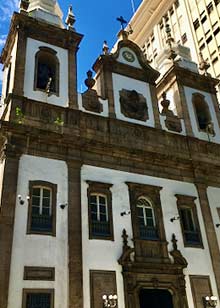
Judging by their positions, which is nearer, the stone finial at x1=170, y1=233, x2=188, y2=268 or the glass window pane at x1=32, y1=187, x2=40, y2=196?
the glass window pane at x1=32, y1=187, x2=40, y2=196

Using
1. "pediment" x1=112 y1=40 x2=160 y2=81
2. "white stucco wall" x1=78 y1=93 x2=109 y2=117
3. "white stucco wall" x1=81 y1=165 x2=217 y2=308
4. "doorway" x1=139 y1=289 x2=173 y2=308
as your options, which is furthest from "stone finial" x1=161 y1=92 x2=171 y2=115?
"doorway" x1=139 y1=289 x2=173 y2=308

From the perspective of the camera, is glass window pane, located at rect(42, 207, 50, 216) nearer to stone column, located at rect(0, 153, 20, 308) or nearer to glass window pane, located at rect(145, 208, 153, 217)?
stone column, located at rect(0, 153, 20, 308)

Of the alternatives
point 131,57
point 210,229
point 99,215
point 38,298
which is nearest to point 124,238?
point 99,215

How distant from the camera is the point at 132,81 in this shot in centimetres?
2147

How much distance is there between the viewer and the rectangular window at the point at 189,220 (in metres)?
17.7

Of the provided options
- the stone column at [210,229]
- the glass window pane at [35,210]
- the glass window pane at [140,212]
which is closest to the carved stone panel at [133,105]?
the stone column at [210,229]

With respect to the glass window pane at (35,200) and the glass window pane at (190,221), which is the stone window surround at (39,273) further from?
the glass window pane at (190,221)

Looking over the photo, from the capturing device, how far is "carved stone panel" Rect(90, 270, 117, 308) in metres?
14.1

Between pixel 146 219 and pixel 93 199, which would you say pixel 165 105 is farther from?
pixel 93 199

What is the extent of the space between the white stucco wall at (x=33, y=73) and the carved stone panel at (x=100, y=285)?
8010 millimetres

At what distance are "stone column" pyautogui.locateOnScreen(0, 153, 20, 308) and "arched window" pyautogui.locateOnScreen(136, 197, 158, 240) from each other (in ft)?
18.5

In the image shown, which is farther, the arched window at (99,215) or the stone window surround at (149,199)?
the stone window surround at (149,199)

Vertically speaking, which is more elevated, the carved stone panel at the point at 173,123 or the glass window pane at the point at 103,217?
the carved stone panel at the point at 173,123

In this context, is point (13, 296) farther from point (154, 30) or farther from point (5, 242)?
point (154, 30)
